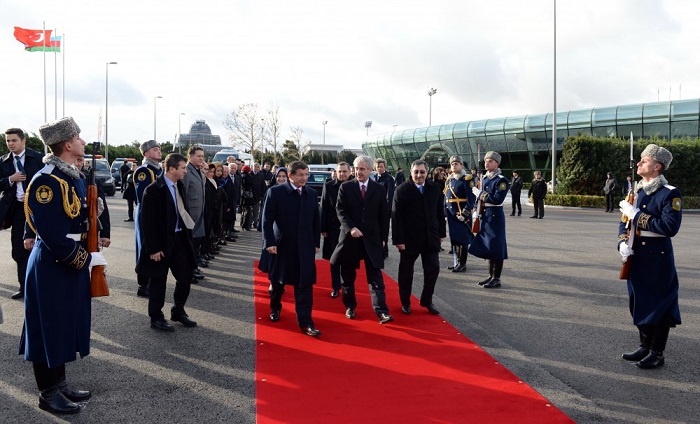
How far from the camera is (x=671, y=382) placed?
4512 millimetres

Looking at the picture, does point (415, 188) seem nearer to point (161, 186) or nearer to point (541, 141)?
point (161, 186)

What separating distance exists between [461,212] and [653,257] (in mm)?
4565

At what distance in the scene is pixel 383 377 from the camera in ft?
15.2

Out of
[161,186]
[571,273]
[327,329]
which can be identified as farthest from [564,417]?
[571,273]

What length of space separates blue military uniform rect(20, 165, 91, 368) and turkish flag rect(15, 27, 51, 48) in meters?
38.8

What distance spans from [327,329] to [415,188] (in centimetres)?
197

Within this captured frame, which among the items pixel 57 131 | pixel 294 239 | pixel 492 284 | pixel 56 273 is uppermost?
pixel 57 131

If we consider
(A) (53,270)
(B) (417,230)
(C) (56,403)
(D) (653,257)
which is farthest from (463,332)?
(A) (53,270)

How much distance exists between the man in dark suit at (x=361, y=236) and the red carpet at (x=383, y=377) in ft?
1.09

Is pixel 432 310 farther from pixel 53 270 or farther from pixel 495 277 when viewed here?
pixel 53 270

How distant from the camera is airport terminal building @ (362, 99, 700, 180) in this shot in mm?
36125

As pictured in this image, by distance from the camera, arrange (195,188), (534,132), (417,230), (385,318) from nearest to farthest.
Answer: (385,318), (417,230), (195,188), (534,132)

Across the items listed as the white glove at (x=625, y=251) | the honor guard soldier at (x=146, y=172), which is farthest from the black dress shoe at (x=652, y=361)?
the honor guard soldier at (x=146, y=172)

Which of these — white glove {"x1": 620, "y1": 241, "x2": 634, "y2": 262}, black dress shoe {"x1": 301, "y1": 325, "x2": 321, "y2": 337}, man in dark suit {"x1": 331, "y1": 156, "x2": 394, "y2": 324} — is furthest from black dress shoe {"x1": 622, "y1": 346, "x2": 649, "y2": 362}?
black dress shoe {"x1": 301, "y1": 325, "x2": 321, "y2": 337}
